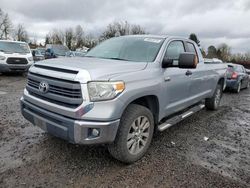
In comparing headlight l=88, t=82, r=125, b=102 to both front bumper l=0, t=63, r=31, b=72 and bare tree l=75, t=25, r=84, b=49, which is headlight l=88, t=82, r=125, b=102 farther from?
bare tree l=75, t=25, r=84, b=49

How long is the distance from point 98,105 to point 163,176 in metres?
1.33

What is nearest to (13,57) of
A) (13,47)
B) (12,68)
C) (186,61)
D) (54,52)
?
(12,68)

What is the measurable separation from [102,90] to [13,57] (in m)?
10.9

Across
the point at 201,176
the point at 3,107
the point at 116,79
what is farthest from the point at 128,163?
the point at 3,107

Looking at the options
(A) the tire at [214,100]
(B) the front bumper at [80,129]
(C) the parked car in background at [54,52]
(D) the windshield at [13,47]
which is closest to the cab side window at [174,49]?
(B) the front bumper at [80,129]

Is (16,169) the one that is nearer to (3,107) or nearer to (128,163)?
(128,163)

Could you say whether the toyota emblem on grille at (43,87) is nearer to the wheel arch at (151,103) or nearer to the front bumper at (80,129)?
the front bumper at (80,129)

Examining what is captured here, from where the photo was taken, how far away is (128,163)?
3328 millimetres

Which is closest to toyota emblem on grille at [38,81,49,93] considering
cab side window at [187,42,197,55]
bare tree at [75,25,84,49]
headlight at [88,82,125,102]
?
headlight at [88,82,125,102]

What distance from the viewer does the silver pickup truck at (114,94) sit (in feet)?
9.11

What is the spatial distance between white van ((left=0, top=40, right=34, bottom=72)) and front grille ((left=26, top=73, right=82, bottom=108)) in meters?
9.86

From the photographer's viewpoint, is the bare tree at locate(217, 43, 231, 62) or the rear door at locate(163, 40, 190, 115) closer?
the rear door at locate(163, 40, 190, 115)

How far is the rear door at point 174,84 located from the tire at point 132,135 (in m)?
0.59

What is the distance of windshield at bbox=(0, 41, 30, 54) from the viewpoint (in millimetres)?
12320
